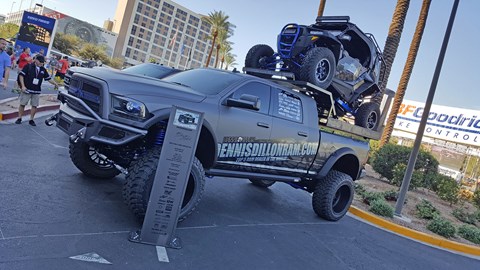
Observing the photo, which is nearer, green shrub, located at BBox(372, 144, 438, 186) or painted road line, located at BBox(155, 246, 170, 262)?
painted road line, located at BBox(155, 246, 170, 262)

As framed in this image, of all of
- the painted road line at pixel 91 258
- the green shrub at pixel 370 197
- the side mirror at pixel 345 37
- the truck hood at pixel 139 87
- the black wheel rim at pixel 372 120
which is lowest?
the painted road line at pixel 91 258

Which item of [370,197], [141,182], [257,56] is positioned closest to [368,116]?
[370,197]

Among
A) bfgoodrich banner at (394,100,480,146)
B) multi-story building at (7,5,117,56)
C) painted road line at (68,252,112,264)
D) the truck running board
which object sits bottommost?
painted road line at (68,252,112,264)

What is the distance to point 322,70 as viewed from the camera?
6.88 metres

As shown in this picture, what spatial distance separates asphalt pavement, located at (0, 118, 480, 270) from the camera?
11.5 feet

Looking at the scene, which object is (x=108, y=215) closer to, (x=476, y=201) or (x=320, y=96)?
(x=320, y=96)

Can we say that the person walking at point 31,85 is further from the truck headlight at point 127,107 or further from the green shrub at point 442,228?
the green shrub at point 442,228

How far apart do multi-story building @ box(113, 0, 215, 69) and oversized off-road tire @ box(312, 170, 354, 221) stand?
110 m

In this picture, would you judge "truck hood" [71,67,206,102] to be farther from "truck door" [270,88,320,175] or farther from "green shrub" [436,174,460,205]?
"green shrub" [436,174,460,205]

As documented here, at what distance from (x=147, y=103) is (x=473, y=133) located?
97.0 ft

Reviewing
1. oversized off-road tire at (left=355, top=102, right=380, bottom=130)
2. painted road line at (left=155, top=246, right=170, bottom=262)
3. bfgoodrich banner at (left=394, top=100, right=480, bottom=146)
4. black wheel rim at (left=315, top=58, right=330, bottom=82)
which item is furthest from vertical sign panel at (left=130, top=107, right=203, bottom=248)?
bfgoodrich banner at (left=394, top=100, right=480, bottom=146)

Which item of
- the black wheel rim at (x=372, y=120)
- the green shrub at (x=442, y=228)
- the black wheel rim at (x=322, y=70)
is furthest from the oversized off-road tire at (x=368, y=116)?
the green shrub at (x=442, y=228)

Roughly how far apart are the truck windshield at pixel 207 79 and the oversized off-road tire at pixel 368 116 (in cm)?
358

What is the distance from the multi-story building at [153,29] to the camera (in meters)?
118
